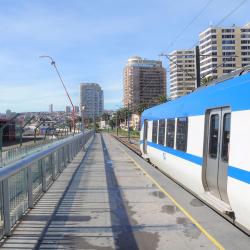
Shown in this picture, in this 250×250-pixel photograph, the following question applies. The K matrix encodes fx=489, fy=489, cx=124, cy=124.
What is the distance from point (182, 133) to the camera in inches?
508

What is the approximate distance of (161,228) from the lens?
825 cm

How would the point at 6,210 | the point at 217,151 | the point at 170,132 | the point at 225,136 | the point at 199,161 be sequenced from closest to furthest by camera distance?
the point at 6,210 < the point at 225,136 < the point at 217,151 < the point at 199,161 < the point at 170,132

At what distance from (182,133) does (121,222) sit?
184 inches

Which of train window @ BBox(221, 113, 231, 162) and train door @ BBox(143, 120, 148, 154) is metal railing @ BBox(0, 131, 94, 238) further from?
train door @ BBox(143, 120, 148, 154)

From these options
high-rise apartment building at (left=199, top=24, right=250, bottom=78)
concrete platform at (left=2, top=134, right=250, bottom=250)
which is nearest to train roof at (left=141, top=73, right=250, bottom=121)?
concrete platform at (left=2, top=134, right=250, bottom=250)

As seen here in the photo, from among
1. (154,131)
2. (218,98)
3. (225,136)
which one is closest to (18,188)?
(225,136)

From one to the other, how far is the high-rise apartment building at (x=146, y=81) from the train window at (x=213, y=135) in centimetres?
6142

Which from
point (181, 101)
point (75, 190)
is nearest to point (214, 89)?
point (181, 101)

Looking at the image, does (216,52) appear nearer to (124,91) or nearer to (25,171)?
(25,171)

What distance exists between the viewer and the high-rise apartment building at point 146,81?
74.4m

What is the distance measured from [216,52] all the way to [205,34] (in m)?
2.88

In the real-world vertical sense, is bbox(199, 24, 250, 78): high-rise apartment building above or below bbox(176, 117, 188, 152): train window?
above

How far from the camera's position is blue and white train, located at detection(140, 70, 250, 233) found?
24.2 feet

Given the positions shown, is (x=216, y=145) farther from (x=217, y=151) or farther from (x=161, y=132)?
(x=161, y=132)
